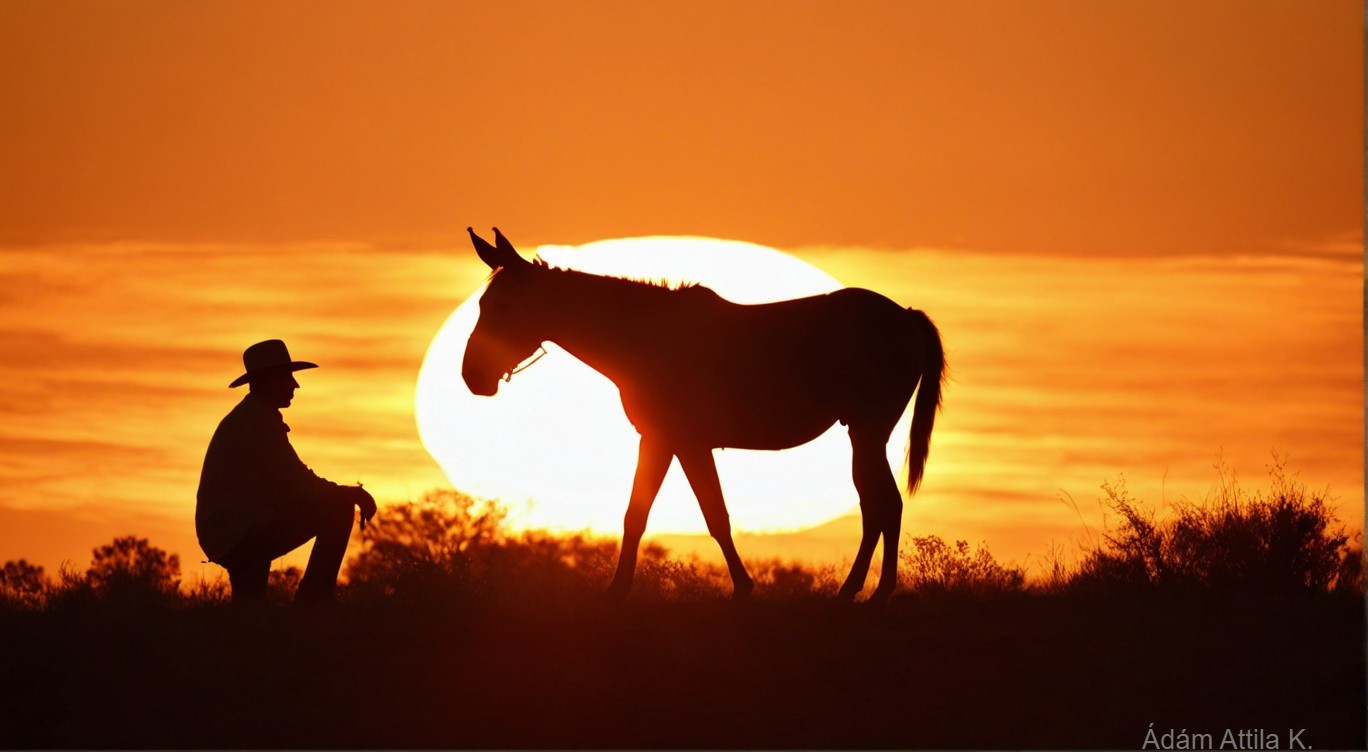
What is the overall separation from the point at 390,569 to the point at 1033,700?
6114 millimetres

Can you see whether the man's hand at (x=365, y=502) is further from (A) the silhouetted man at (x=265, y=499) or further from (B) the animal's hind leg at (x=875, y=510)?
(B) the animal's hind leg at (x=875, y=510)

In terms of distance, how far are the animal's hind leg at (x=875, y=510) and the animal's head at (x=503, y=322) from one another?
9.85ft

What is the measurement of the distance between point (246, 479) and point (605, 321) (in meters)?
3.28

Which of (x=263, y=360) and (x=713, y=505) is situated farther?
(x=713, y=505)

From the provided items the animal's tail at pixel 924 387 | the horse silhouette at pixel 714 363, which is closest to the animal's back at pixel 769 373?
the horse silhouette at pixel 714 363

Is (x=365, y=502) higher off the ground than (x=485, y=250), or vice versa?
(x=485, y=250)

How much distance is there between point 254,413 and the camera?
13.2 meters

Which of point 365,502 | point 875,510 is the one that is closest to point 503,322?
point 365,502

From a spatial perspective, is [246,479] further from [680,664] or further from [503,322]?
[680,664]

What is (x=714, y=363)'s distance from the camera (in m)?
14.3

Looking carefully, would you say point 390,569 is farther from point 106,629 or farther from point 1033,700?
point 1033,700

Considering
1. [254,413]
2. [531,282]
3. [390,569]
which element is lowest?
[390,569]

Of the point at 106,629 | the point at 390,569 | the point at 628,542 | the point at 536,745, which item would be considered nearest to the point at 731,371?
the point at 628,542

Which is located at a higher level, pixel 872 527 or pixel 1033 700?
pixel 872 527
